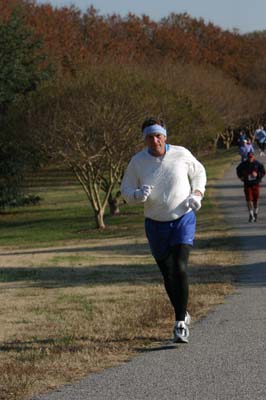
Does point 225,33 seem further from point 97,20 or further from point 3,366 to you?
point 3,366

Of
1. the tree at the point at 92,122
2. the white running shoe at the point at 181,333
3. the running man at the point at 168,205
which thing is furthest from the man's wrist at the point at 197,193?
the tree at the point at 92,122

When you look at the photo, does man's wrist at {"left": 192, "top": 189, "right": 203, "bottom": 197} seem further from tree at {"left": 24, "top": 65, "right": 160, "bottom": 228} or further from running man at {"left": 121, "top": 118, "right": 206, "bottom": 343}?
tree at {"left": 24, "top": 65, "right": 160, "bottom": 228}

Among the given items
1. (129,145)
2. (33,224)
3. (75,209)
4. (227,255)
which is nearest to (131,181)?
(227,255)

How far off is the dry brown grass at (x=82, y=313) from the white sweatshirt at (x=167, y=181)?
44.0 inches

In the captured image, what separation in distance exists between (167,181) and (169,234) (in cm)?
45

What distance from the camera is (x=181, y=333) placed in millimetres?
7910

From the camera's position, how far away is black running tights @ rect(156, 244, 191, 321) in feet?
26.6

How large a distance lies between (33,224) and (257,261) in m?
27.8

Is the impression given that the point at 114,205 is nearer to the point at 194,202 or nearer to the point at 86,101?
the point at 86,101

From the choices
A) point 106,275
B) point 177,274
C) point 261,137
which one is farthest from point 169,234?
point 261,137

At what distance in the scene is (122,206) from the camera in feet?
151

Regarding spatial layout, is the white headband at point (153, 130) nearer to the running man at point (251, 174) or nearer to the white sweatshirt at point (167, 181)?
the white sweatshirt at point (167, 181)

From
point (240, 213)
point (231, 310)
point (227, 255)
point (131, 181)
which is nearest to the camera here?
point (131, 181)

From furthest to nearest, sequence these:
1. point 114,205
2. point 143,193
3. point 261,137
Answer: point 261,137 → point 114,205 → point 143,193
